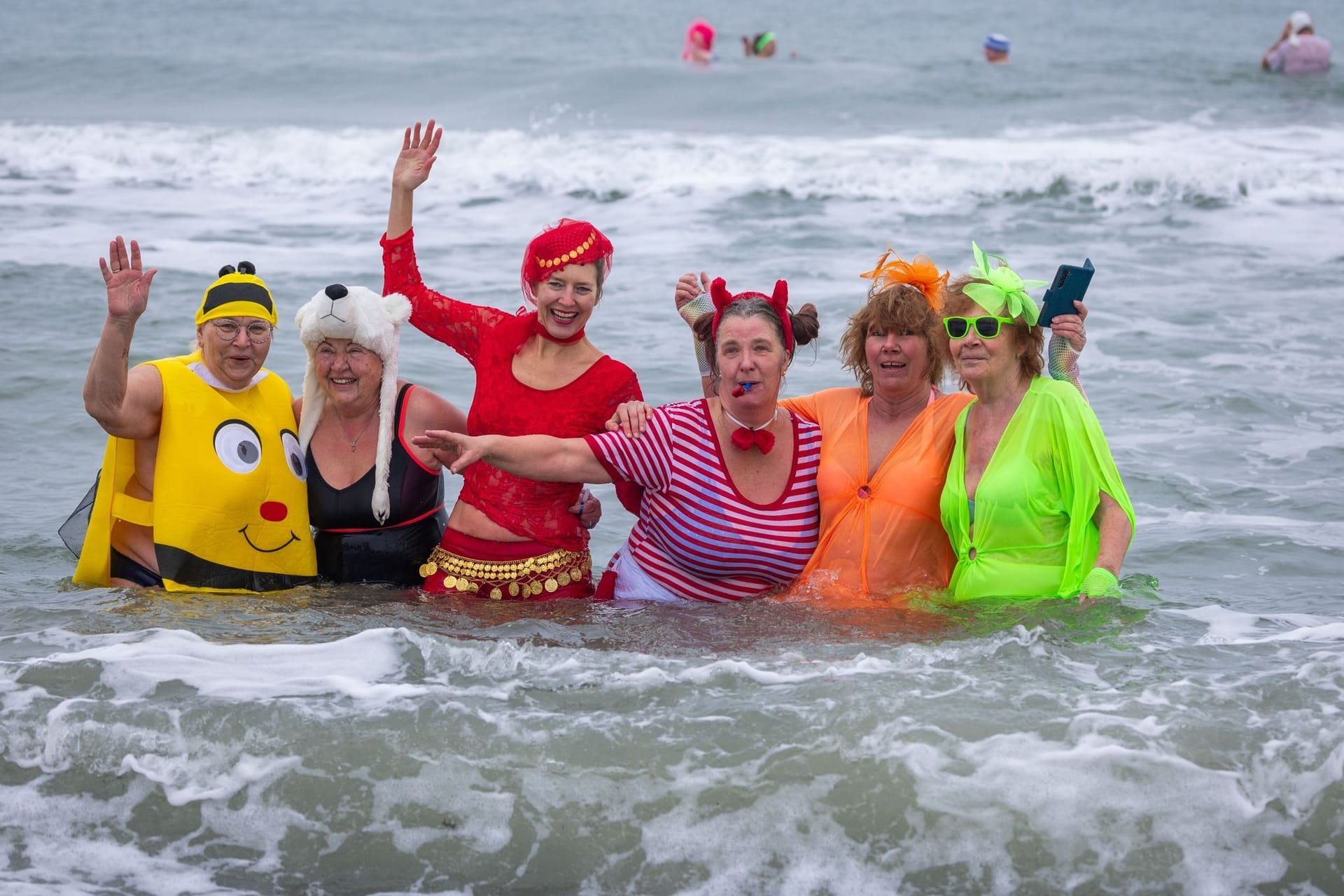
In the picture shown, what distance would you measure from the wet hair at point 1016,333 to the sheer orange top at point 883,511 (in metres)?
0.28

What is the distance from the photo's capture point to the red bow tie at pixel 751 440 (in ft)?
17.3

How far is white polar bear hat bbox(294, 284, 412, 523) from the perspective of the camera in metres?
5.58

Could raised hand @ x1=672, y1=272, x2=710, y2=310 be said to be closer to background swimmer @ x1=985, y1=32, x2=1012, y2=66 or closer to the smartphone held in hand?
the smartphone held in hand

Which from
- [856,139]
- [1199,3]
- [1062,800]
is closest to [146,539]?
[1062,800]

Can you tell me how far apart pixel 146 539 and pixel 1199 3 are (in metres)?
48.1

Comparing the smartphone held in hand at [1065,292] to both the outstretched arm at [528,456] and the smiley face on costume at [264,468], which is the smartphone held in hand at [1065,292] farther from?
the smiley face on costume at [264,468]

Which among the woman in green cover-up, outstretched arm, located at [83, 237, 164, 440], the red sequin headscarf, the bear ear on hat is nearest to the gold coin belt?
the bear ear on hat

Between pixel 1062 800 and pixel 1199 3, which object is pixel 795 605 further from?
pixel 1199 3

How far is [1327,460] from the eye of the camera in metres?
8.53

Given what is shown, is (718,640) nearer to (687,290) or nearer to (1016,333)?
(687,290)

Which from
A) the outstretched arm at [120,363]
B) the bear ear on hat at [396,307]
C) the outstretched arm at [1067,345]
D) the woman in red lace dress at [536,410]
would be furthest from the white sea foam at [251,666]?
the outstretched arm at [1067,345]

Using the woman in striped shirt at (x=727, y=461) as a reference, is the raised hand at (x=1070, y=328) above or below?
above

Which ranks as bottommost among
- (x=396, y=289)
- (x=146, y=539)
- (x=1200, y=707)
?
(x=1200, y=707)

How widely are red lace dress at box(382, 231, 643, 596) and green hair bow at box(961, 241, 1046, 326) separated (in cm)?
142
